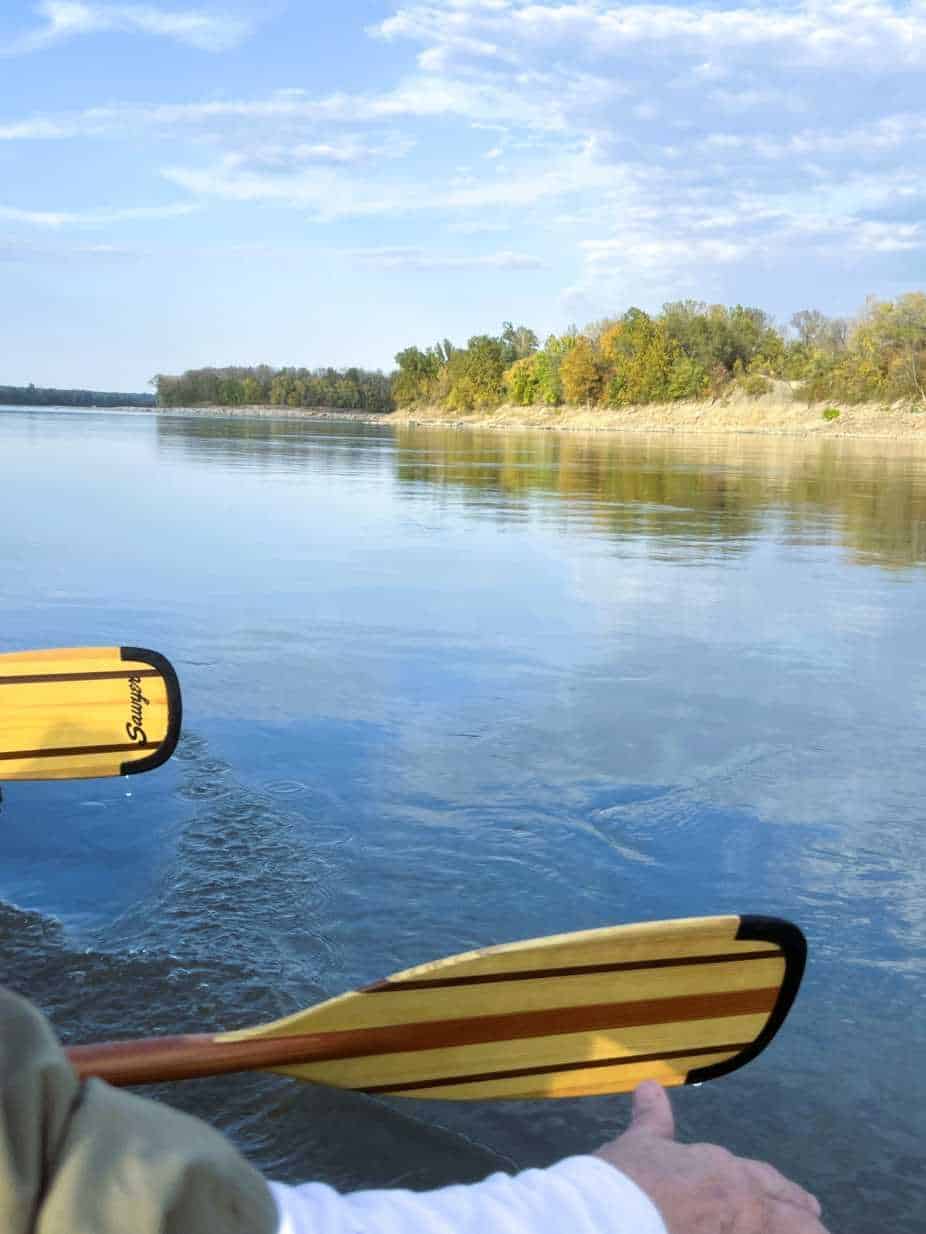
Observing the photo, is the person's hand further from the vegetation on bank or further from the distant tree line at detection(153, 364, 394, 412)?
the distant tree line at detection(153, 364, 394, 412)

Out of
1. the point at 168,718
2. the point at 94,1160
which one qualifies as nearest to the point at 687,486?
the point at 168,718

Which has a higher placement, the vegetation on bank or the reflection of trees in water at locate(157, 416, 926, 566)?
the vegetation on bank

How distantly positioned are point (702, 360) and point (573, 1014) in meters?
91.3

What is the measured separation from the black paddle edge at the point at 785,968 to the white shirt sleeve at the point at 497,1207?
42.4 inches

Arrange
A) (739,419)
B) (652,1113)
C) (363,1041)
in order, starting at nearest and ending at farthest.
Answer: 1. (652,1113)
2. (363,1041)
3. (739,419)

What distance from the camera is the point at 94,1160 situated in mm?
902

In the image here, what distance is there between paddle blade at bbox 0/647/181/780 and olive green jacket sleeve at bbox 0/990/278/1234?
11.4 feet

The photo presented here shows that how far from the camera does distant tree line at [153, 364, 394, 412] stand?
16300cm

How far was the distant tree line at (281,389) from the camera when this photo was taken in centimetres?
16300

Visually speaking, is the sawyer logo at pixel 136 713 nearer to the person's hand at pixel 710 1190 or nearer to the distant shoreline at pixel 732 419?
the person's hand at pixel 710 1190

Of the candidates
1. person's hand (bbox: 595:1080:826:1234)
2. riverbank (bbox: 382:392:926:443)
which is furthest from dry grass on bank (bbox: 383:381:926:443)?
person's hand (bbox: 595:1080:826:1234)

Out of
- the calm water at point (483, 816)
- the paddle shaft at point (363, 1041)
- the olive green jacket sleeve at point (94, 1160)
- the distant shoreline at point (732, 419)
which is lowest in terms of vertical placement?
the calm water at point (483, 816)

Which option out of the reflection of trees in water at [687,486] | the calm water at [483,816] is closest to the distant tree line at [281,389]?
the reflection of trees in water at [687,486]

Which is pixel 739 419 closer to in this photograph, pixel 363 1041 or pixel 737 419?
pixel 737 419
